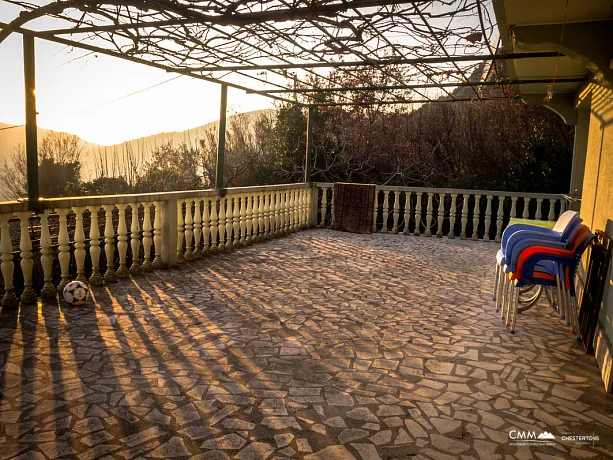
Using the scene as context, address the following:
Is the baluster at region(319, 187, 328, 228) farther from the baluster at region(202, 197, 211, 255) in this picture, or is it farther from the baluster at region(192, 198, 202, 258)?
the baluster at region(192, 198, 202, 258)

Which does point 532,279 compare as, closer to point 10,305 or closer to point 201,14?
point 201,14

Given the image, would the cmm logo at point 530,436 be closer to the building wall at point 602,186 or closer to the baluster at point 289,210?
the building wall at point 602,186

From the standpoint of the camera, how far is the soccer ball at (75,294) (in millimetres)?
4285

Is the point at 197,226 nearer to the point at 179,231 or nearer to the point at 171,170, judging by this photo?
the point at 179,231

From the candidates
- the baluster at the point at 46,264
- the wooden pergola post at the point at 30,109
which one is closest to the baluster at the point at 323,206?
the baluster at the point at 46,264

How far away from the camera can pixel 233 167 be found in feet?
47.2

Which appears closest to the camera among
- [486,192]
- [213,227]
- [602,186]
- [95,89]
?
[602,186]

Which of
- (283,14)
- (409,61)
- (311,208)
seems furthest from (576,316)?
(311,208)

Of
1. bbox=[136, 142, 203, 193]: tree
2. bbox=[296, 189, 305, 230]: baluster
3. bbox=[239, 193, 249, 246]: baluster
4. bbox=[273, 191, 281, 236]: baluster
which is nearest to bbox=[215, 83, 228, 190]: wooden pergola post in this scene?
bbox=[239, 193, 249, 246]: baluster

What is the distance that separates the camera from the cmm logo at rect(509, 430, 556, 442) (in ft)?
Result: 7.89

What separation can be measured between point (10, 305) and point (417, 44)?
4823 mm

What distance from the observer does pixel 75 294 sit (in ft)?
14.1

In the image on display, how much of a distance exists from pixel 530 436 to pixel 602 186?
8.52 feet

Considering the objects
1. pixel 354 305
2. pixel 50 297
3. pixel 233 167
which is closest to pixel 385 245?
pixel 354 305
